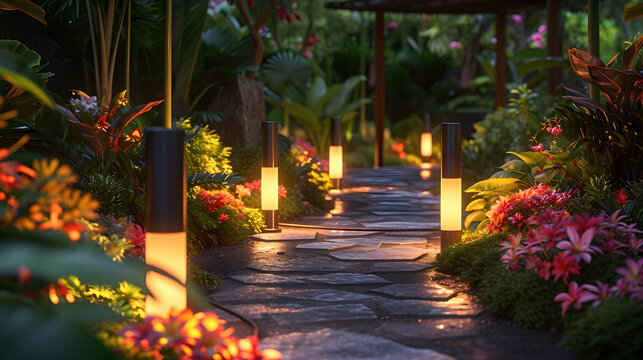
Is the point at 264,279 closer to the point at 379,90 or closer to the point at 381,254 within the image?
the point at 381,254

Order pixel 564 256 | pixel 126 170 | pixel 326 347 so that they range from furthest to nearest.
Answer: pixel 126 170, pixel 564 256, pixel 326 347

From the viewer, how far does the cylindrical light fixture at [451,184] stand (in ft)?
21.7

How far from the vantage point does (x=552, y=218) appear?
219 inches

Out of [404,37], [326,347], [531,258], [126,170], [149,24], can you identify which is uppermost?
[404,37]

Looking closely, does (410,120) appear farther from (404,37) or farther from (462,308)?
(462,308)

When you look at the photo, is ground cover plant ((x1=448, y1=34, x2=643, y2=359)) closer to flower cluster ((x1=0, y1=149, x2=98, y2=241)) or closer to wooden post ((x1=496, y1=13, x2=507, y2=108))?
flower cluster ((x1=0, y1=149, x2=98, y2=241))

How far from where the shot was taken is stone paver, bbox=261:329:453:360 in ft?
13.8

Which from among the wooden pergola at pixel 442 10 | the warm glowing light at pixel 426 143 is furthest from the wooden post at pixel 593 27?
the warm glowing light at pixel 426 143

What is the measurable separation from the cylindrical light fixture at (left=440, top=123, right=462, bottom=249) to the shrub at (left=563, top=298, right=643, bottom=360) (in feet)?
8.34

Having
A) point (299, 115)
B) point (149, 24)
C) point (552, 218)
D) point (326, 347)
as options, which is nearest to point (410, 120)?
point (299, 115)

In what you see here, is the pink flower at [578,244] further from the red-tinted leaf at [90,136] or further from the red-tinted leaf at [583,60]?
the red-tinted leaf at [90,136]

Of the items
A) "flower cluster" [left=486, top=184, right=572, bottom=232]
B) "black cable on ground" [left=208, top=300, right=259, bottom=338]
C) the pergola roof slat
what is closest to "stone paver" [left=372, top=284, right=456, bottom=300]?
"flower cluster" [left=486, top=184, right=572, bottom=232]

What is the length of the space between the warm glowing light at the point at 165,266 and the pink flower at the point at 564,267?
2.15 meters

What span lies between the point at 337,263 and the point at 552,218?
1935 mm
